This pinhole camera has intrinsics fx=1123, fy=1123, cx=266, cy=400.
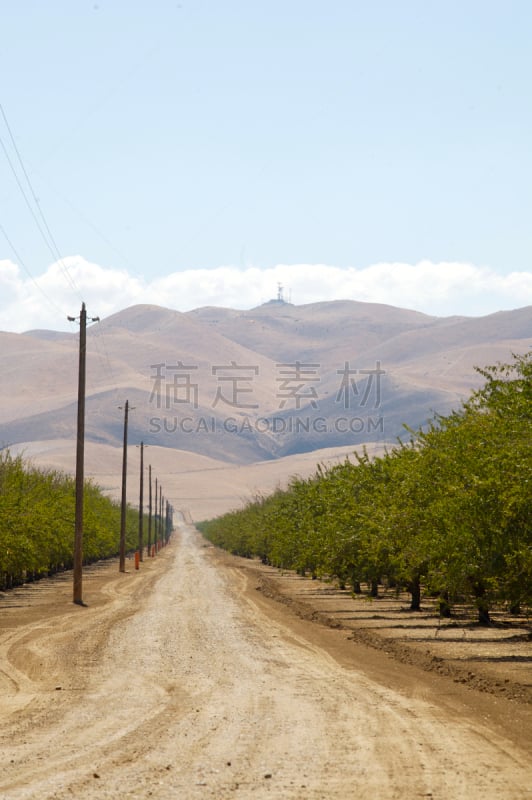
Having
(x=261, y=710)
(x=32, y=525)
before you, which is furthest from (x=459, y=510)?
(x=32, y=525)

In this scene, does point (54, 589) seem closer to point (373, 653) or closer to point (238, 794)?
point (373, 653)

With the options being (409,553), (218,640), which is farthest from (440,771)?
(409,553)

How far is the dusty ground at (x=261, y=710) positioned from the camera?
9914 mm

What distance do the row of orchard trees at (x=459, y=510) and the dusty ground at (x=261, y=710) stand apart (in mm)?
1592

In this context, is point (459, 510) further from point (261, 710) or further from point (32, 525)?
point (32, 525)

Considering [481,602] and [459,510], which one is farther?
[481,602]

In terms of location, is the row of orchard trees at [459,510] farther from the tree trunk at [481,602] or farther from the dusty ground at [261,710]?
the dusty ground at [261,710]

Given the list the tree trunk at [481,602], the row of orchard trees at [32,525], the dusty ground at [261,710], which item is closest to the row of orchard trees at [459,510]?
the tree trunk at [481,602]

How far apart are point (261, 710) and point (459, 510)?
27.4 feet

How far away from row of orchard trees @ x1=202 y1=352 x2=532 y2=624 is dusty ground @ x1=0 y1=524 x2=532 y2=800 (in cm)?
159

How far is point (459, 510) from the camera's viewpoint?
2133 centimetres

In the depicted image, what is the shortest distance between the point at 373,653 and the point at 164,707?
8.55 meters

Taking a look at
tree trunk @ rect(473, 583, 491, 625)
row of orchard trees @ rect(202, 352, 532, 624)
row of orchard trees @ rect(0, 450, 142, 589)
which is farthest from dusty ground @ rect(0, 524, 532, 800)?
row of orchard trees @ rect(0, 450, 142, 589)

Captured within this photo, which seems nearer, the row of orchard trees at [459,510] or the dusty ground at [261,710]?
the dusty ground at [261,710]
